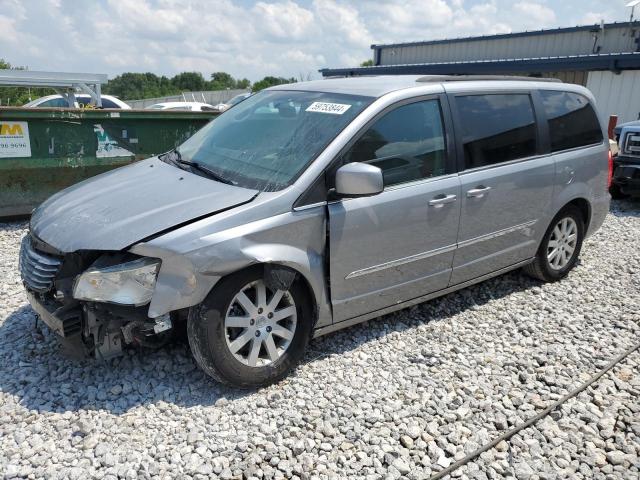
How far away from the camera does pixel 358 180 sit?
3289 millimetres

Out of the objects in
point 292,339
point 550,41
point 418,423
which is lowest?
point 418,423

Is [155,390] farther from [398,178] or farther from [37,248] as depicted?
[398,178]

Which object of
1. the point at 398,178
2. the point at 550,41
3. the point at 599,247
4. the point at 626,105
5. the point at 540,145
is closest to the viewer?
the point at 398,178

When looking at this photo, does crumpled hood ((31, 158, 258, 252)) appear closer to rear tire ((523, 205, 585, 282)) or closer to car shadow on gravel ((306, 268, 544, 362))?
car shadow on gravel ((306, 268, 544, 362))

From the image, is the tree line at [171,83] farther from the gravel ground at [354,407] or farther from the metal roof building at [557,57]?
the gravel ground at [354,407]

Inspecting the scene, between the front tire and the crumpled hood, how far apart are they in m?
0.46

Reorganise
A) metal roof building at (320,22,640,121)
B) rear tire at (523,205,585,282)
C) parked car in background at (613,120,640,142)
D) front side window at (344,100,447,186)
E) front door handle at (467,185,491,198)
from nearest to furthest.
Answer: front side window at (344,100,447,186), front door handle at (467,185,491,198), rear tire at (523,205,585,282), parked car in background at (613,120,640,142), metal roof building at (320,22,640,121)

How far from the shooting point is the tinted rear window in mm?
4805

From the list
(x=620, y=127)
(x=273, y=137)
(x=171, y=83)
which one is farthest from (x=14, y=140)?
(x=171, y=83)

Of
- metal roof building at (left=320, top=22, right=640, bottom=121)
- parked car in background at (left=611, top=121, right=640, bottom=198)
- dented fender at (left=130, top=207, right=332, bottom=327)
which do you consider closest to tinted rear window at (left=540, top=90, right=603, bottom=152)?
dented fender at (left=130, top=207, right=332, bottom=327)

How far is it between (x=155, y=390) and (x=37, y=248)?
1.12 meters

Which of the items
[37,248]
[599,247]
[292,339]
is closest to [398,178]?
[292,339]

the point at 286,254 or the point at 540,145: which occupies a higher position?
the point at 540,145

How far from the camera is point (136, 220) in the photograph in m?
3.14
